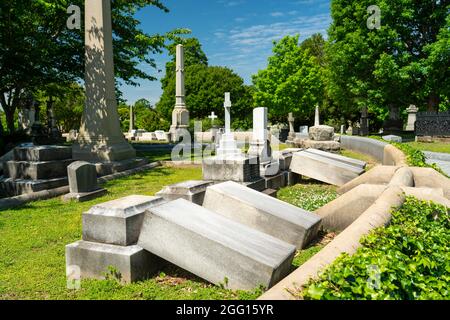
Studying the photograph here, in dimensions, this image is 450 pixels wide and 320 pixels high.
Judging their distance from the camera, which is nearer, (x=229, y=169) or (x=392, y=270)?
(x=392, y=270)

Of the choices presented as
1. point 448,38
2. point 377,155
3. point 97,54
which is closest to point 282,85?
point 448,38

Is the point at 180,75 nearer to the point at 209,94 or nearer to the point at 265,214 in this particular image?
the point at 209,94

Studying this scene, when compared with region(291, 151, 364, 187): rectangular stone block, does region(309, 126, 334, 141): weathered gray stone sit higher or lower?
higher

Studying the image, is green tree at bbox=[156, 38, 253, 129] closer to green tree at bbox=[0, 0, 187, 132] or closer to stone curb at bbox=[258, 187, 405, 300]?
green tree at bbox=[0, 0, 187, 132]

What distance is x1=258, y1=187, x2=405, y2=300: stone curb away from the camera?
2434mm

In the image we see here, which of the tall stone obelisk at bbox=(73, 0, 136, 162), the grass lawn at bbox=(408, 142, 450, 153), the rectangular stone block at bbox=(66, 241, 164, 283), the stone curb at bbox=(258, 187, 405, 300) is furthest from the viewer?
the grass lawn at bbox=(408, 142, 450, 153)

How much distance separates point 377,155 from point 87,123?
11.5 meters

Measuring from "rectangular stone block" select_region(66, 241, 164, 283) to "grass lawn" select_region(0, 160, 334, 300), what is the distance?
0.34 feet

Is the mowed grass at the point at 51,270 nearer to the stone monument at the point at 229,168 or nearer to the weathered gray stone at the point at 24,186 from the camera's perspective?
the weathered gray stone at the point at 24,186

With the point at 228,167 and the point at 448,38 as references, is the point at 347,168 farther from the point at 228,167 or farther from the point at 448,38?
the point at 448,38

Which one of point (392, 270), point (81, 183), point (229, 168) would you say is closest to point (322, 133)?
point (229, 168)

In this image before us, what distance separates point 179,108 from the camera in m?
25.8

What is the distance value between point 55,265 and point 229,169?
13.2 ft

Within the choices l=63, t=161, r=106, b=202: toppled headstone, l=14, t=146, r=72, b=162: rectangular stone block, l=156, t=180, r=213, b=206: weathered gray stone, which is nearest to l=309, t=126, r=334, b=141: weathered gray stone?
l=63, t=161, r=106, b=202: toppled headstone
